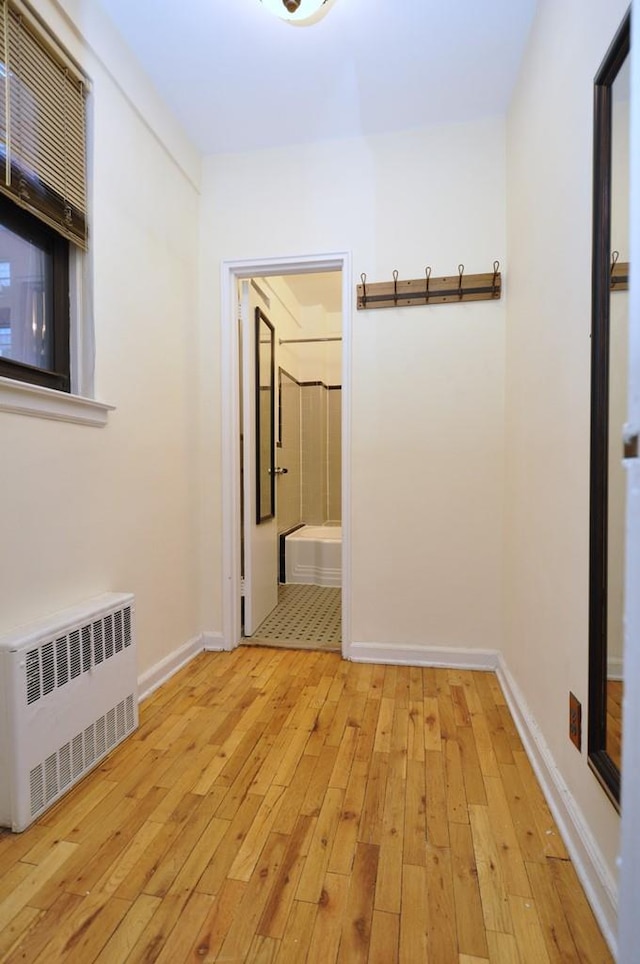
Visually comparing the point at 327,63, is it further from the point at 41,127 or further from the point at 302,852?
the point at 302,852

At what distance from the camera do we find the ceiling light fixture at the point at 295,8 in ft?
5.29

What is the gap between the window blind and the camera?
1356mm

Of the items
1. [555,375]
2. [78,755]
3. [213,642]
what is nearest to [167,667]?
[213,642]

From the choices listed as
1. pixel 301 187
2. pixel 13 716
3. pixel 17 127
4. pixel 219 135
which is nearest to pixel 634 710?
pixel 13 716

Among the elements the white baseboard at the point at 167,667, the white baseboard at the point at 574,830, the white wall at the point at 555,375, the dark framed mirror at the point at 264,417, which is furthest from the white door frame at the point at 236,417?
the white baseboard at the point at 574,830

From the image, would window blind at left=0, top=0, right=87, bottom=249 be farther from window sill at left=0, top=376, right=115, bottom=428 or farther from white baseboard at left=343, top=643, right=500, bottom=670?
white baseboard at left=343, top=643, right=500, bottom=670

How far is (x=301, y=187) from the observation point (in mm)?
2443

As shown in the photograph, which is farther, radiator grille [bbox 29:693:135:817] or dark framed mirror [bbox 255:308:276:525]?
dark framed mirror [bbox 255:308:276:525]

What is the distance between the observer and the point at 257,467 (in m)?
2.90

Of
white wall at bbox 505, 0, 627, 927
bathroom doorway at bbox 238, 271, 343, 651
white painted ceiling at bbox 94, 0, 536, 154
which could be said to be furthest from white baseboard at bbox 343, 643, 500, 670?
white painted ceiling at bbox 94, 0, 536, 154

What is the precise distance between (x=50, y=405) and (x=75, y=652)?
776mm

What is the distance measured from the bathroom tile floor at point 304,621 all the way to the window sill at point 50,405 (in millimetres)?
1552

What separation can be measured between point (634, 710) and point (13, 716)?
140cm

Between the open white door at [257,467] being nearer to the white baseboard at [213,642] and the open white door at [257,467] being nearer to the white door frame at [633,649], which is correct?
the white baseboard at [213,642]
